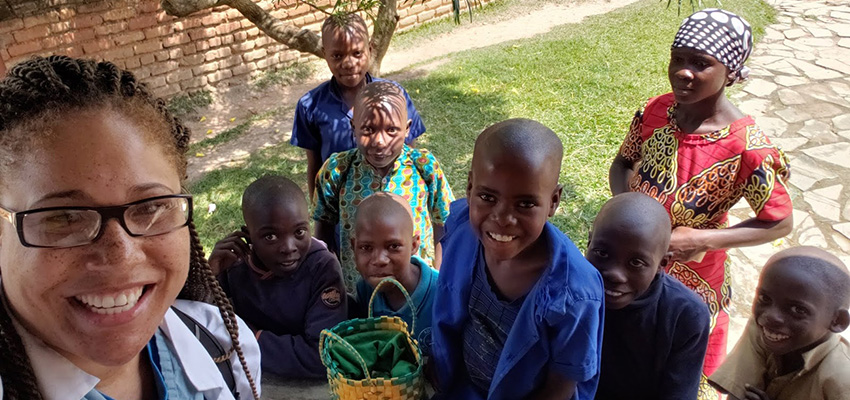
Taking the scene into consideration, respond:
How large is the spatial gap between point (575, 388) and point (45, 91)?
4.69 feet

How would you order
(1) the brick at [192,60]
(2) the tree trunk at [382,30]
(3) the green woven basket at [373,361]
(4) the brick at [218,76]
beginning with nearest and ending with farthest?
(3) the green woven basket at [373,361]
(2) the tree trunk at [382,30]
(1) the brick at [192,60]
(4) the brick at [218,76]

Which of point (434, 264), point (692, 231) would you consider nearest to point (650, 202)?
point (692, 231)

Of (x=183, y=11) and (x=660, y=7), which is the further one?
(x=660, y=7)

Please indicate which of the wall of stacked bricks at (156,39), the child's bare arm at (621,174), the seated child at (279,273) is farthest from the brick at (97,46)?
the child's bare arm at (621,174)

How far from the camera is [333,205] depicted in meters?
2.82

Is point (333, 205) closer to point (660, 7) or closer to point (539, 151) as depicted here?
point (539, 151)

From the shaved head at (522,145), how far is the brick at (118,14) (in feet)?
22.7

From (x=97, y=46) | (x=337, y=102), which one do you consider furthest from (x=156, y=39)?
(x=337, y=102)

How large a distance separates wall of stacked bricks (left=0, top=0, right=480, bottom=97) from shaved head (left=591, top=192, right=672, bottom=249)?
4.57 metres

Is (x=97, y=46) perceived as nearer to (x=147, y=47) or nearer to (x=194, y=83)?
(x=147, y=47)

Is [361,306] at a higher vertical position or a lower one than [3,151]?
lower

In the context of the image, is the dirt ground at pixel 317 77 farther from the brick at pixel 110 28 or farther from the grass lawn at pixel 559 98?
the brick at pixel 110 28

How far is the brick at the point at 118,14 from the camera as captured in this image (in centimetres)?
702

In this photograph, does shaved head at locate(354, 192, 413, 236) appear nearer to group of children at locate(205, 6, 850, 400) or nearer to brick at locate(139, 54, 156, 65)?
group of children at locate(205, 6, 850, 400)
